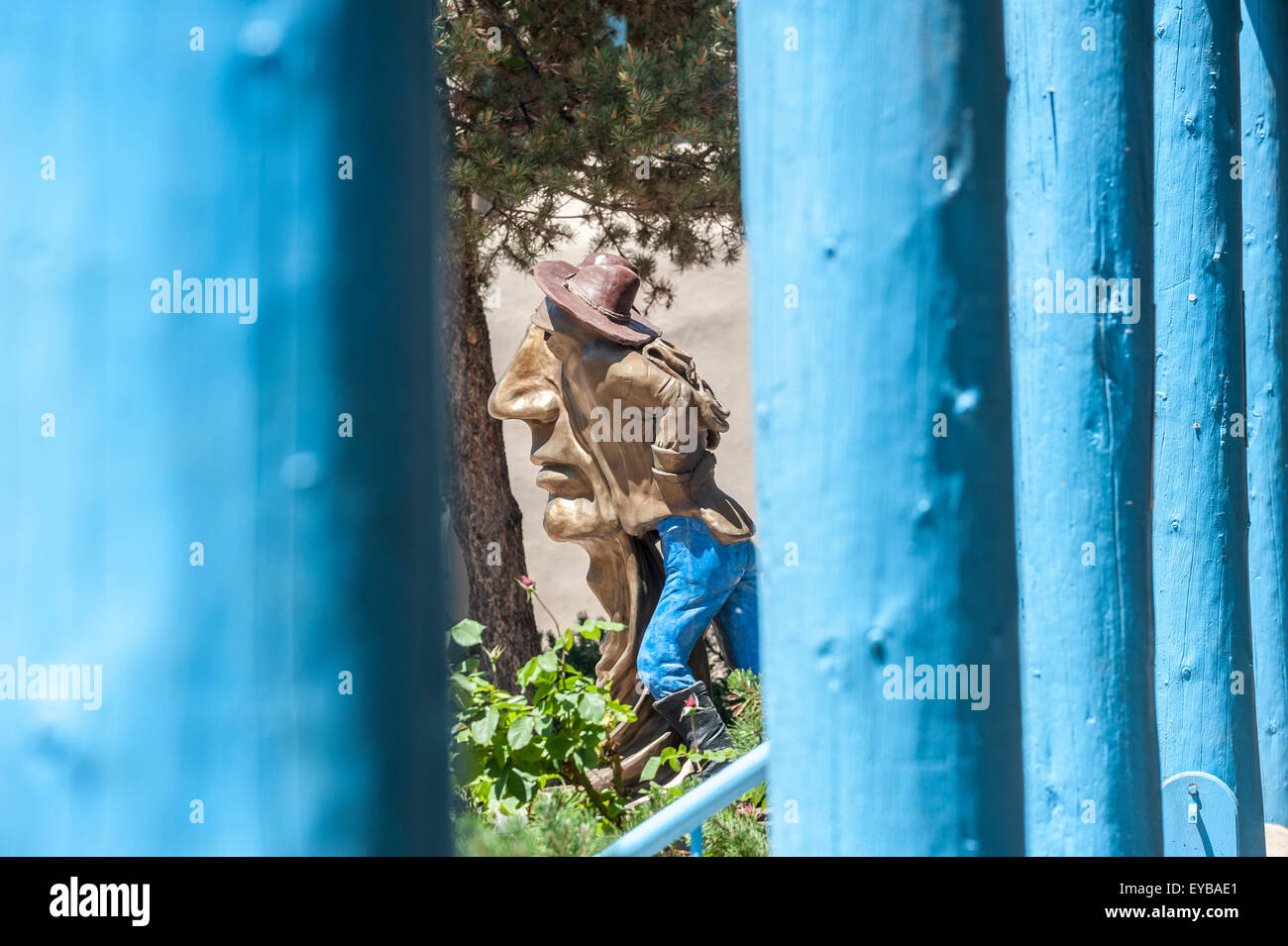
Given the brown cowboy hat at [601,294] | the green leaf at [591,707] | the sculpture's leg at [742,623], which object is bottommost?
the green leaf at [591,707]

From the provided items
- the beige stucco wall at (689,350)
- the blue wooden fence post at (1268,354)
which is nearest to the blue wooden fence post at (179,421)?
the blue wooden fence post at (1268,354)

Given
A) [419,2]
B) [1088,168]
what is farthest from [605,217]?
[419,2]

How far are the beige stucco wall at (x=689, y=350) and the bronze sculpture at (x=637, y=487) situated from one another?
3653mm

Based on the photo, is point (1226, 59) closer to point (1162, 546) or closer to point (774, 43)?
point (1162, 546)

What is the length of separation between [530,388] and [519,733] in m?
2.69

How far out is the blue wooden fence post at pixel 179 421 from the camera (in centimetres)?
55

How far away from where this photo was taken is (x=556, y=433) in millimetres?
5828

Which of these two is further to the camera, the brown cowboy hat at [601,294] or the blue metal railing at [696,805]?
the brown cowboy hat at [601,294]

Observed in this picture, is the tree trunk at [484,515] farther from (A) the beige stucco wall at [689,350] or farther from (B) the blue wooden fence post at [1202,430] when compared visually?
(B) the blue wooden fence post at [1202,430]

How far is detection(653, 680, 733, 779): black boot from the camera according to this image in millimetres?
5293

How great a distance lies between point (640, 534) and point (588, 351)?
88 cm

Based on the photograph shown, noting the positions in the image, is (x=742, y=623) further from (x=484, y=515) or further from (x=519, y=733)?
(x=519, y=733)

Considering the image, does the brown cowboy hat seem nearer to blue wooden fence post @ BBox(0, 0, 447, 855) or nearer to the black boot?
the black boot

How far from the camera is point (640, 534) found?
5809mm
